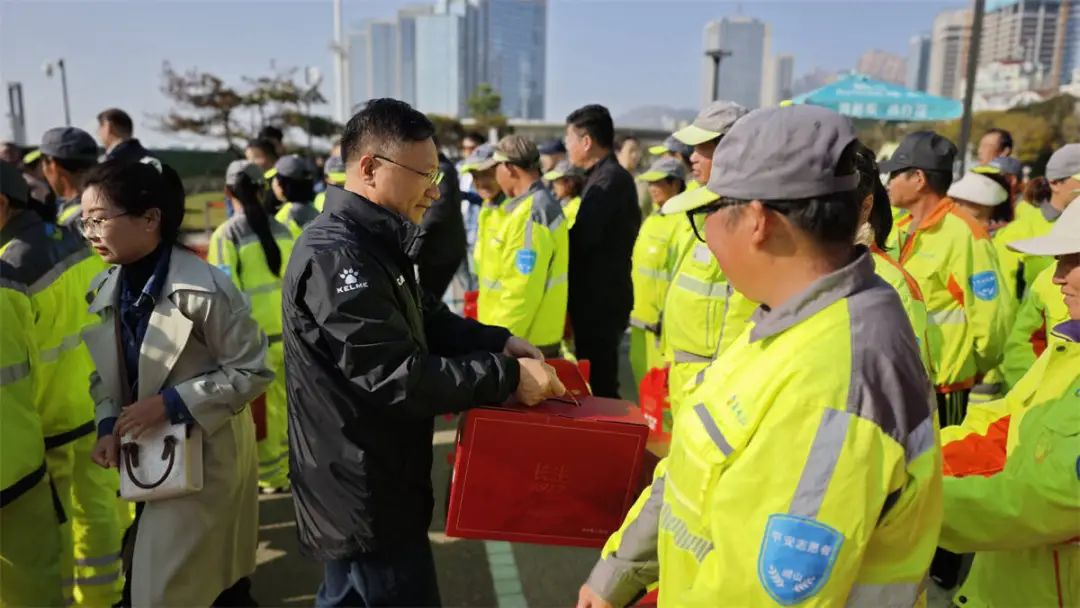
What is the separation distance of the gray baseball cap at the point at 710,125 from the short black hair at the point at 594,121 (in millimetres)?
1918

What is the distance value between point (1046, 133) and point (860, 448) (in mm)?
30714

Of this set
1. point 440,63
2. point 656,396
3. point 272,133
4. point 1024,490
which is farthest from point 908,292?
point 440,63

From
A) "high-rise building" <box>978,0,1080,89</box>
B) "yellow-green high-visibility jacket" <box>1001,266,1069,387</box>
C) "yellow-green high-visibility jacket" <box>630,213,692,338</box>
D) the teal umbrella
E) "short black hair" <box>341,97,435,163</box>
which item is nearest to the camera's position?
"short black hair" <box>341,97,435,163</box>

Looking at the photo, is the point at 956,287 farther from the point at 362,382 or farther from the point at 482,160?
the point at 482,160

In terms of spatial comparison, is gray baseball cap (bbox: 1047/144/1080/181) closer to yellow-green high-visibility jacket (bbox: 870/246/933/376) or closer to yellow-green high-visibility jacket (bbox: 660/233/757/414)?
yellow-green high-visibility jacket (bbox: 660/233/757/414)

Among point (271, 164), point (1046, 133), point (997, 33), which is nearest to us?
point (271, 164)

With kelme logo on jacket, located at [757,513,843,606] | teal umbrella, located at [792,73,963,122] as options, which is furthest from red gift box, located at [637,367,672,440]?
teal umbrella, located at [792,73,963,122]

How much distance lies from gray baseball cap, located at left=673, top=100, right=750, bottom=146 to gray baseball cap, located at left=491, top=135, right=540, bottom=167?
61.7 inches

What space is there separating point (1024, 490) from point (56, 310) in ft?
11.1

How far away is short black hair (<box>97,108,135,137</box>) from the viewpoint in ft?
19.2

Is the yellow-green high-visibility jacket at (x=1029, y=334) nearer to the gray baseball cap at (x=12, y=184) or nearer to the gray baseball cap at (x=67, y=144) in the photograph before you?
the gray baseball cap at (x=12, y=184)

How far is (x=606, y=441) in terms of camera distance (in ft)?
6.51

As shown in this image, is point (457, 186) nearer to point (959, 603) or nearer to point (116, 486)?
point (116, 486)

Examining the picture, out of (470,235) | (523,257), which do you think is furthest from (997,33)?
(523,257)
